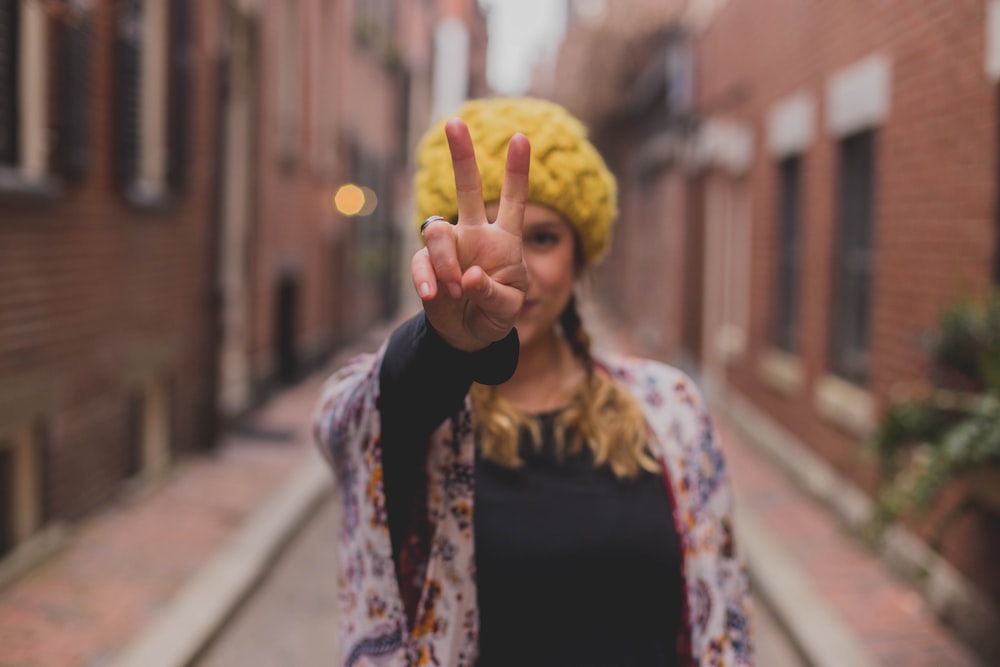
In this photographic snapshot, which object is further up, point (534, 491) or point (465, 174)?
point (465, 174)

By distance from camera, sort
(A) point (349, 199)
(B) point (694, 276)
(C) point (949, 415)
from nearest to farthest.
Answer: (C) point (949, 415), (B) point (694, 276), (A) point (349, 199)

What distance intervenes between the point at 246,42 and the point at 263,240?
2.01 metres

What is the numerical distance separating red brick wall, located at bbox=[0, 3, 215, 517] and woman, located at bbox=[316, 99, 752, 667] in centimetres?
389

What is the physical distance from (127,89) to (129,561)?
9.63 ft

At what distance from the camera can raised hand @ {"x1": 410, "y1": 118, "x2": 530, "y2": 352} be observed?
146cm

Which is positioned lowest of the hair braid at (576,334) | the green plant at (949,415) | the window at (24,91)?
the green plant at (949,415)

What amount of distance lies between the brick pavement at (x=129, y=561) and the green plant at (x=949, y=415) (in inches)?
124

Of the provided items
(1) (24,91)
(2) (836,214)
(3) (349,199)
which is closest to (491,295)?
(1) (24,91)

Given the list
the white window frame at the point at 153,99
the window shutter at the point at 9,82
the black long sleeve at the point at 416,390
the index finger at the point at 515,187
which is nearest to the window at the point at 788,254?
the white window frame at the point at 153,99

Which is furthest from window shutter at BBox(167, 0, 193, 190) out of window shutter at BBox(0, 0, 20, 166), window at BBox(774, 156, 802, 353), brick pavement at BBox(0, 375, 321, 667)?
window at BBox(774, 156, 802, 353)

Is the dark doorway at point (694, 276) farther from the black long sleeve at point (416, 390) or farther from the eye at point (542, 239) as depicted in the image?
the black long sleeve at point (416, 390)

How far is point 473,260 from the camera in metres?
1.51

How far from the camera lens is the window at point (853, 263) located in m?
7.46

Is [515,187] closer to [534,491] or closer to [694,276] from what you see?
[534,491]
